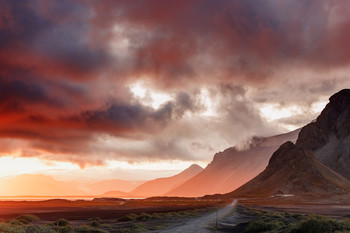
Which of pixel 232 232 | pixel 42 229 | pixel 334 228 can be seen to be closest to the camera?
pixel 334 228

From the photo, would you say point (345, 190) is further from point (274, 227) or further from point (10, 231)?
point (10, 231)

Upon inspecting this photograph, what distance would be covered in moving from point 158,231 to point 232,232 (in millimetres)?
9364

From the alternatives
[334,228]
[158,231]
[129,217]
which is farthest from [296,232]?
[129,217]

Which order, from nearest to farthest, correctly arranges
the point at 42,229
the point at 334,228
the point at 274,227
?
1. the point at 334,228
2. the point at 42,229
3. the point at 274,227

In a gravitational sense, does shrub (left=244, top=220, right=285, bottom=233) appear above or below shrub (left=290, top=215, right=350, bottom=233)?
below

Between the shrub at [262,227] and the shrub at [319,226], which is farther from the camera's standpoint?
the shrub at [262,227]

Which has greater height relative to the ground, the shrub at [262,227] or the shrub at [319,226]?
the shrub at [319,226]

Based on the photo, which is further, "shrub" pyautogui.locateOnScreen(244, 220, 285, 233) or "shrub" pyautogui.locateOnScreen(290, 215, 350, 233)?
"shrub" pyautogui.locateOnScreen(244, 220, 285, 233)

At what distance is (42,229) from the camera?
108ft

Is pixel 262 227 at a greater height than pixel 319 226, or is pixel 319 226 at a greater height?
pixel 319 226

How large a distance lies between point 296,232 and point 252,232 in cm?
873

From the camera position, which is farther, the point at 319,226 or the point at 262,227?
the point at 262,227

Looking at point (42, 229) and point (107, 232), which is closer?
point (42, 229)

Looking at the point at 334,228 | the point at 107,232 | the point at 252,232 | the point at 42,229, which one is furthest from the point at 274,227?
the point at 42,229
